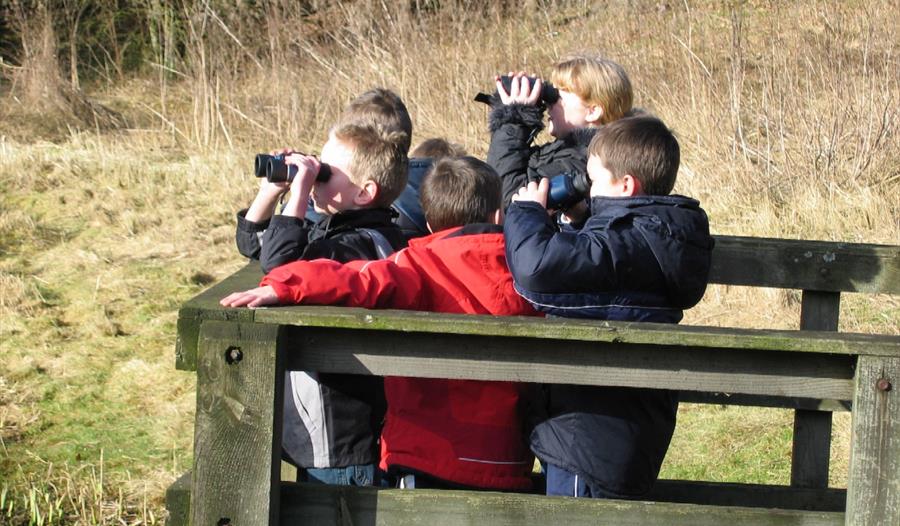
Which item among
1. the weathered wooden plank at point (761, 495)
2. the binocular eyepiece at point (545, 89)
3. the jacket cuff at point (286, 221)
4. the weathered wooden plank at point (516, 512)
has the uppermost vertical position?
the binocular eyepiece at point (545, 89)

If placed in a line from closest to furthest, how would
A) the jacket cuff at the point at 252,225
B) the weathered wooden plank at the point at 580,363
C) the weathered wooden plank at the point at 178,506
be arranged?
the weathered wooden plank at the point at 580,363 < the weathered wooden plank at the point at 178,506 < the jacket cuff at the point at 252,225

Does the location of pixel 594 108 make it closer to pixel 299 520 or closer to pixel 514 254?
pixel 514 254

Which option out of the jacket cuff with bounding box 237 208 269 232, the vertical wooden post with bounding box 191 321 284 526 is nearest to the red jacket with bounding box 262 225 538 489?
the vertical wooden post with bounding box 191 321 284 526

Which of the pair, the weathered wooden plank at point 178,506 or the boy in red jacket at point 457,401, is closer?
the weathered wooden plank at point 178,506

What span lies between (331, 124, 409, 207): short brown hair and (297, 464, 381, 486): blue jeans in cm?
71

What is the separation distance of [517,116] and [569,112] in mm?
178

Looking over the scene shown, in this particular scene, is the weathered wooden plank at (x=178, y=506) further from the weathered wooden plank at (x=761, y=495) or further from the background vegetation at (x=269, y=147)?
the background vegetation at (x=269, y=147)

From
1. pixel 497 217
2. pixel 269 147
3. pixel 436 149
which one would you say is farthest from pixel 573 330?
pixel 269 147

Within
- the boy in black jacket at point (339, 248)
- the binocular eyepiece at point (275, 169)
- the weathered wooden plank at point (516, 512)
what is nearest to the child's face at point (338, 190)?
the boy in black jacket at point (339, 248)

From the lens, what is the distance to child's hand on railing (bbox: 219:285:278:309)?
2496 millimetres

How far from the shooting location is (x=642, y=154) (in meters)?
2.92

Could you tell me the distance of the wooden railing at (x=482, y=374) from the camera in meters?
2.44

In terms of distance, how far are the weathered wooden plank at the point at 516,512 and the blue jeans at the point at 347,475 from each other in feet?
1.89

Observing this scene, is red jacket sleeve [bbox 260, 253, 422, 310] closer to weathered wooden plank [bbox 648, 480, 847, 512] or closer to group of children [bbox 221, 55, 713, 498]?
group of children [bbox 221, 55, 713, 498]
